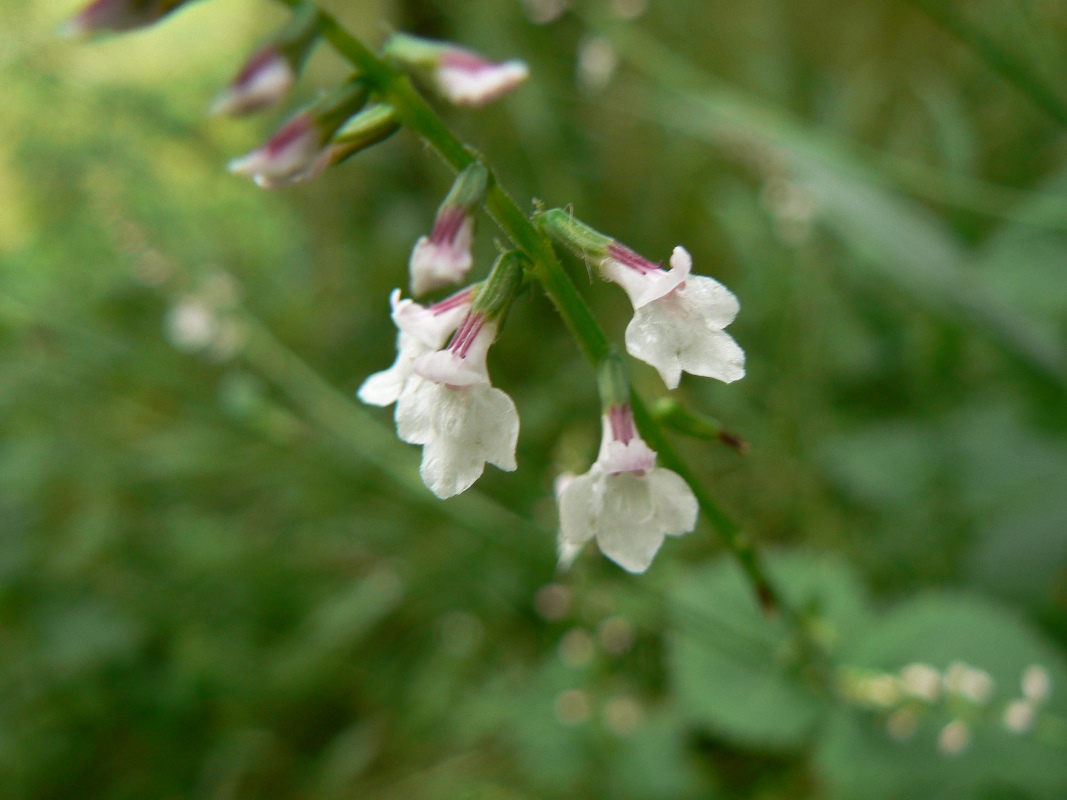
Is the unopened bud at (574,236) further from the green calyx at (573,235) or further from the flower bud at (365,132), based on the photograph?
the flower bud at (365,132)

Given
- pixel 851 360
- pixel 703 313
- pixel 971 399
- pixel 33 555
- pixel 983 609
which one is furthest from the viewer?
pixel 33 555

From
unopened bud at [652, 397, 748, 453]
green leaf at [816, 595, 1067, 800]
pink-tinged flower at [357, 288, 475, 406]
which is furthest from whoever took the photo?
green leaf at [816, 595, 1067, 800]

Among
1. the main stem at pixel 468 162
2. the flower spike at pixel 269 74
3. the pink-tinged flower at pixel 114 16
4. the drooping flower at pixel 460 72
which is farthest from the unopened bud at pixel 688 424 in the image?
the pink-tinged flower at pixel 114 16

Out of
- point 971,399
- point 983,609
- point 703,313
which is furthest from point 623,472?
point 971,399

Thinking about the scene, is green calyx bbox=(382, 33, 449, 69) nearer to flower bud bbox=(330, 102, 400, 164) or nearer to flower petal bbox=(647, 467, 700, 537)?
flower bud bbox=(330, 102, 400, 164)

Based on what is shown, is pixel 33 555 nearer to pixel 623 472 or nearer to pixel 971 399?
pixel 623 472

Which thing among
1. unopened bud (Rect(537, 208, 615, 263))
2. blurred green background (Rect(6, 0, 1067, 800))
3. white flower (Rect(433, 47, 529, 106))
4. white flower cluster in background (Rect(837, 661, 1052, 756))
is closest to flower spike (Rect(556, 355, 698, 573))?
unopened bud (Rect(537, 208, 615, 263))
